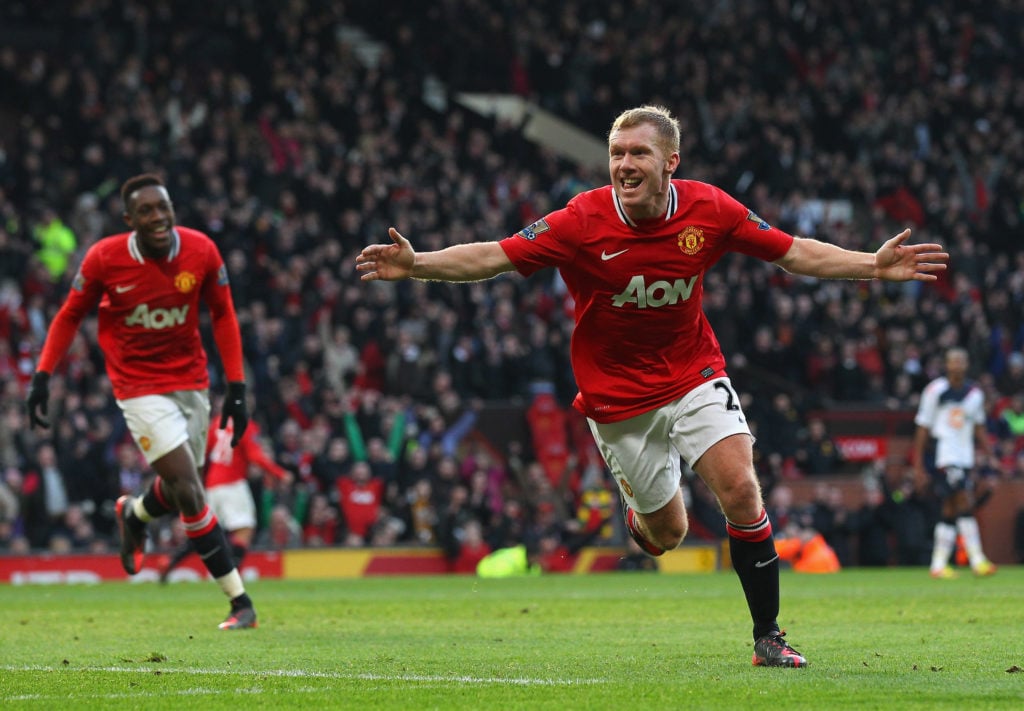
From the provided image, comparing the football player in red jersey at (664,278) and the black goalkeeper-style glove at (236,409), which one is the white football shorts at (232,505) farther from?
the football player in red jersey at (664,278)

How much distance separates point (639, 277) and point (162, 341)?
13.6 feet

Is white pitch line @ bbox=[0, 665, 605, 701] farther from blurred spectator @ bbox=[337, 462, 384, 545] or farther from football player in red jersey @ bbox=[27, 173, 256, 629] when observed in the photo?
blurred spectator @ bbox=[337, 462, 384, 545]

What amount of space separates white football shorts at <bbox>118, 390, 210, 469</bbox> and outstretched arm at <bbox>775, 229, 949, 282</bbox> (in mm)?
4410

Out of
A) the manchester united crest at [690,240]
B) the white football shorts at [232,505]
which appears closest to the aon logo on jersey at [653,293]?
the manchester united crest at [690,240]

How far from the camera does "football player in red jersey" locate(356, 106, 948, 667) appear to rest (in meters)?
7.50

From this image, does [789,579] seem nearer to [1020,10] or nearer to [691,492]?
[691,492]

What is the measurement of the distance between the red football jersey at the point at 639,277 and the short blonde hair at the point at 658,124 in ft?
0.75

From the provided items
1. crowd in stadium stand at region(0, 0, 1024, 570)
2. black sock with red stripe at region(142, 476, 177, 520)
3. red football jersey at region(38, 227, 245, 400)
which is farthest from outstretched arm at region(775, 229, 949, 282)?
crowd in stadium stand at region(0, 0, 1024, 570)

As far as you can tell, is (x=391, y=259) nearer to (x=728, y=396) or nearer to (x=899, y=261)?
(x=728, y=396)

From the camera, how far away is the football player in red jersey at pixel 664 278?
24.6 ft

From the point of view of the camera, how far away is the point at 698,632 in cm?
1014

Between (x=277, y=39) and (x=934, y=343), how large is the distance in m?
11.9

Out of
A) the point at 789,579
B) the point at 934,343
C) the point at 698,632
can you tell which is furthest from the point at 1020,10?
the point at 698,632

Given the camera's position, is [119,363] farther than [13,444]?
No
